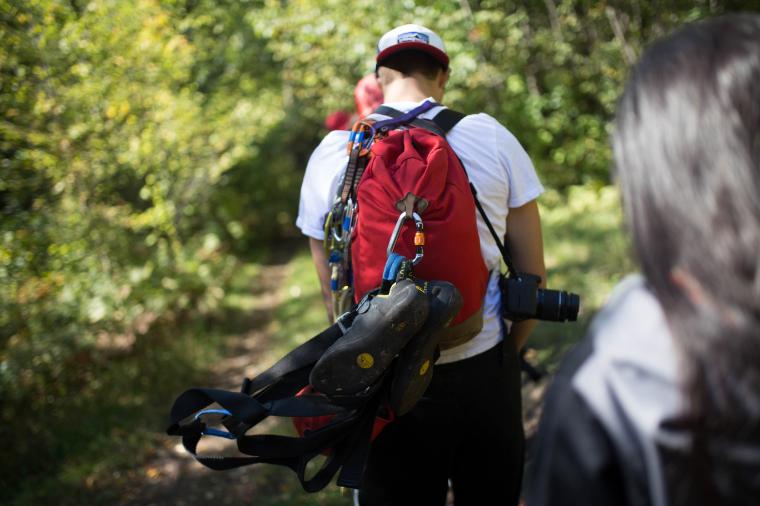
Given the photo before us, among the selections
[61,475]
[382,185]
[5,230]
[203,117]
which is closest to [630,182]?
[382,185]

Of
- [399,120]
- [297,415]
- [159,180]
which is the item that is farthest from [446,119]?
[159,180]

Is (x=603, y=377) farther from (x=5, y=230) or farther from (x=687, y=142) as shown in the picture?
(x=5, y=230)

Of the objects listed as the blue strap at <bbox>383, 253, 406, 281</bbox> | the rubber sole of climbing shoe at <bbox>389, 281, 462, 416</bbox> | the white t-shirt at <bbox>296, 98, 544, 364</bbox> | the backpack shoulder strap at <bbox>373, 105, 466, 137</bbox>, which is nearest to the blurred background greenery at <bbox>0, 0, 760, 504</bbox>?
the white t-shirt at <bbox>296, 98, 544, 364</bbox>

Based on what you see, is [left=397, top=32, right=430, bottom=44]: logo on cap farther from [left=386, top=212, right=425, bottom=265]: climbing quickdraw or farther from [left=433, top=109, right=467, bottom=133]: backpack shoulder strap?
[left=386, top=212, right=425, bottom=265]: climbing quickdraw

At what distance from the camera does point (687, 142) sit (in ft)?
2.56

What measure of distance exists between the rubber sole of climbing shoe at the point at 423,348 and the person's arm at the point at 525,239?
1.56ft

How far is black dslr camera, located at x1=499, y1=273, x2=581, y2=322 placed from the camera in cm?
179

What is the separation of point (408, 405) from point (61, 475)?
3333 millimetres

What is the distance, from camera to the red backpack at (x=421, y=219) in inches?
62.1

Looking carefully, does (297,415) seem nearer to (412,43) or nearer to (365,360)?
(365,360)

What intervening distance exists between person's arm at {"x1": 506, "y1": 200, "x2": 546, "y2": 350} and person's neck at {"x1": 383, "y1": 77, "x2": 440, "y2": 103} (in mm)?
464

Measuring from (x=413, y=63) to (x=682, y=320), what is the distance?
1365 mm

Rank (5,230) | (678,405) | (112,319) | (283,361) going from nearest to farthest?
(678,405) → (283,361) → (5,230) → (112,319)

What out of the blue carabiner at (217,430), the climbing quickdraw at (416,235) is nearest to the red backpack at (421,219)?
the climbing quickdraw at (416,235)
